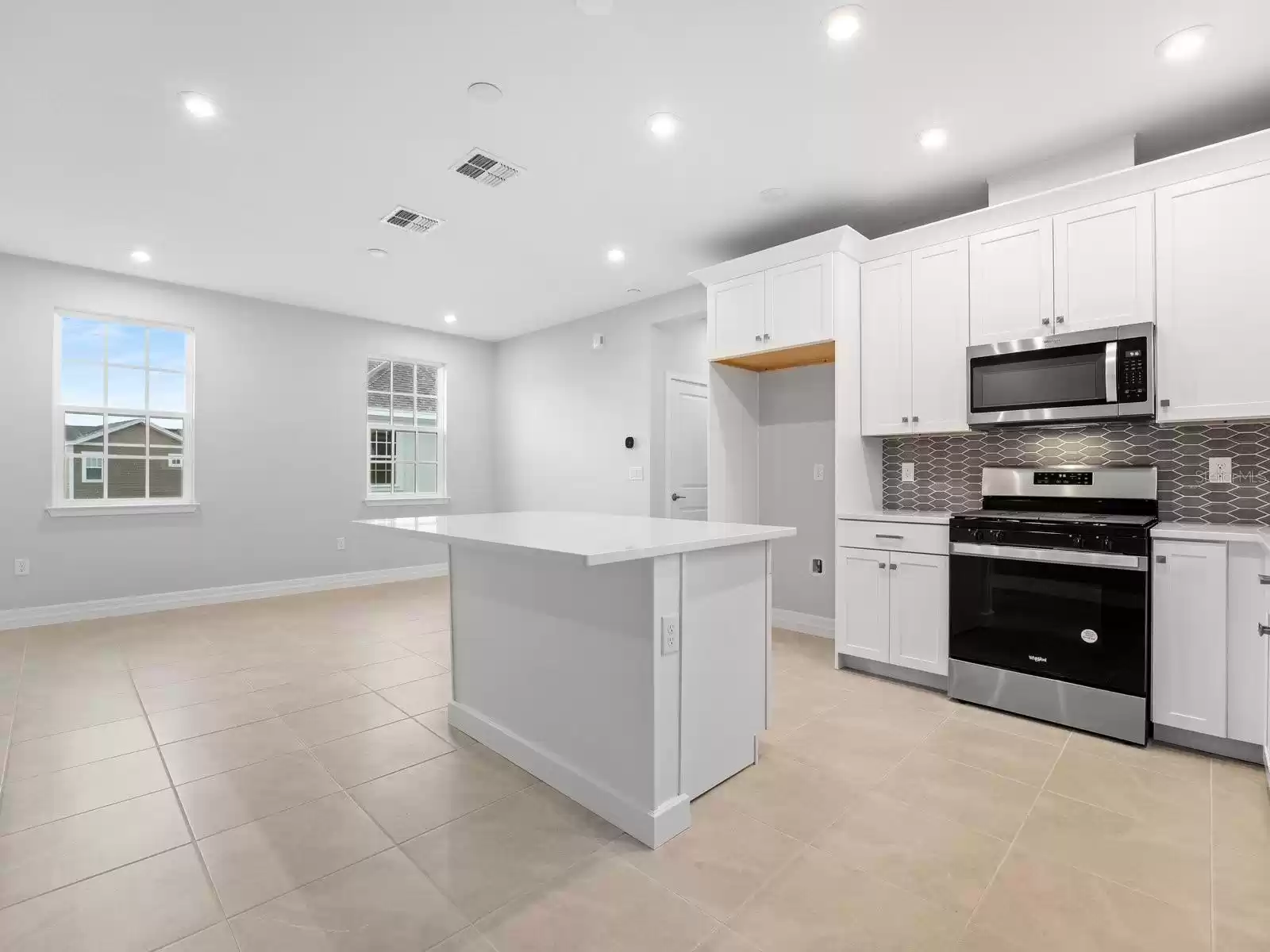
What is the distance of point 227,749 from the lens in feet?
8.14

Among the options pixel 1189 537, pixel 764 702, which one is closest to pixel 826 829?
pixel 764 702

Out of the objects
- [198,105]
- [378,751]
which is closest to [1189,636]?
[378,751]

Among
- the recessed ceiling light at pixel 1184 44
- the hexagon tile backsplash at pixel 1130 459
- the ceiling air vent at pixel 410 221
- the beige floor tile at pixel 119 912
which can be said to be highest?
the ceiling air vent at pixel 410 221

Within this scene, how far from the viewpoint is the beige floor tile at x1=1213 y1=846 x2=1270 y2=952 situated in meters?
1.46

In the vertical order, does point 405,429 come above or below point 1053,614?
above

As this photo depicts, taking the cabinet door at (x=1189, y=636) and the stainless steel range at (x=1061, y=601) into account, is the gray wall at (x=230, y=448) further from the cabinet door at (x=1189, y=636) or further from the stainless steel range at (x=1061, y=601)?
the cabinet door at (x=1189, y=636)

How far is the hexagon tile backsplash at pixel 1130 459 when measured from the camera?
2.69 m

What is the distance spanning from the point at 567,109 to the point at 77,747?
3.35 m

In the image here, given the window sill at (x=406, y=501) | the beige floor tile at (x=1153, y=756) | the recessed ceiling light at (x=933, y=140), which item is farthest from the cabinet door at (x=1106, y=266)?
the window sill at (x=406, y=501)

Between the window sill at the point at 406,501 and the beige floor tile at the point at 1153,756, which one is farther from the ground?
the window sill at the point at 406,501

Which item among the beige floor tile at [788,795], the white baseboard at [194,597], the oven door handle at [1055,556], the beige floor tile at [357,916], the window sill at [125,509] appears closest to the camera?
the beige floor tile at [357,916]

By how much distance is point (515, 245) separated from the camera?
4.23 meters

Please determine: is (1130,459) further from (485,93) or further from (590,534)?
(485,93)

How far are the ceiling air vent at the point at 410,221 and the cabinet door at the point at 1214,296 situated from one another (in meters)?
3.76
